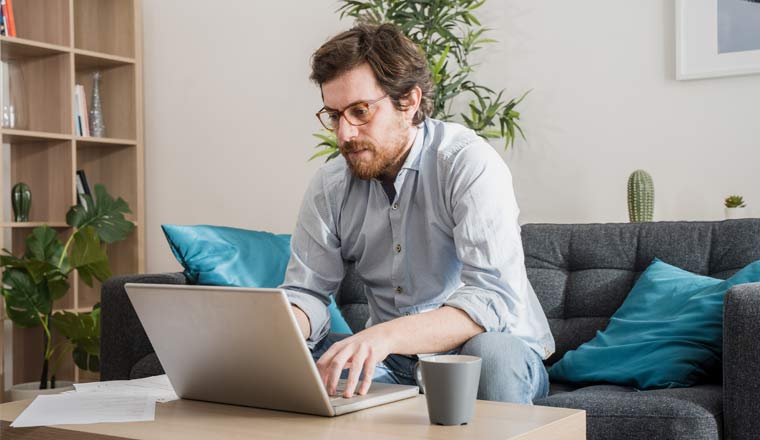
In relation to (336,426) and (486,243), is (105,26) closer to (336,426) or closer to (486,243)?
(486,243)

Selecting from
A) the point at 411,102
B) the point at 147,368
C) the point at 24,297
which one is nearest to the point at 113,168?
the point at 24,297

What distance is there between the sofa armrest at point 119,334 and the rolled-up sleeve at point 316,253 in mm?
649

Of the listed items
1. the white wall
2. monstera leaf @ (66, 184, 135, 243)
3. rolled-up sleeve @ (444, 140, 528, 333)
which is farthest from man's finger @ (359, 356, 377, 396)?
monstera leaf @ (66, 184, 135, 243)

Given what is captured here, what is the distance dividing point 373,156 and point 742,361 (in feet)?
2.61

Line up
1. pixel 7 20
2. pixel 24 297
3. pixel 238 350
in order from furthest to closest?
pixel 7 20 < pixel 24 297 < pixel 238 350

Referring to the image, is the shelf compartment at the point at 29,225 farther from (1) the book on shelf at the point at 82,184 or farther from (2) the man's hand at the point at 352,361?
(2) the man's hand at the point at 352,361

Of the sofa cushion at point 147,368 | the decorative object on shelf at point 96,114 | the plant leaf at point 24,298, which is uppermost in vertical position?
the decorative object on shelf at point 96,114

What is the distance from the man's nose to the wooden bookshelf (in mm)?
2302

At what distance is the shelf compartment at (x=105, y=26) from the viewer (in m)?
4.12

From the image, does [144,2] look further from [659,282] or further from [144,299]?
[144,299]

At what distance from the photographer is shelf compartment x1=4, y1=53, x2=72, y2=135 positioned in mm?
3885

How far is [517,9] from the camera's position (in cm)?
315

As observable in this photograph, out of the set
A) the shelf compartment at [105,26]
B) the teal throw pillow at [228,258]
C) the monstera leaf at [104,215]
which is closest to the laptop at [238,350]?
the teal throw pillow at [228,258]

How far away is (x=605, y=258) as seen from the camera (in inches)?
97.0
